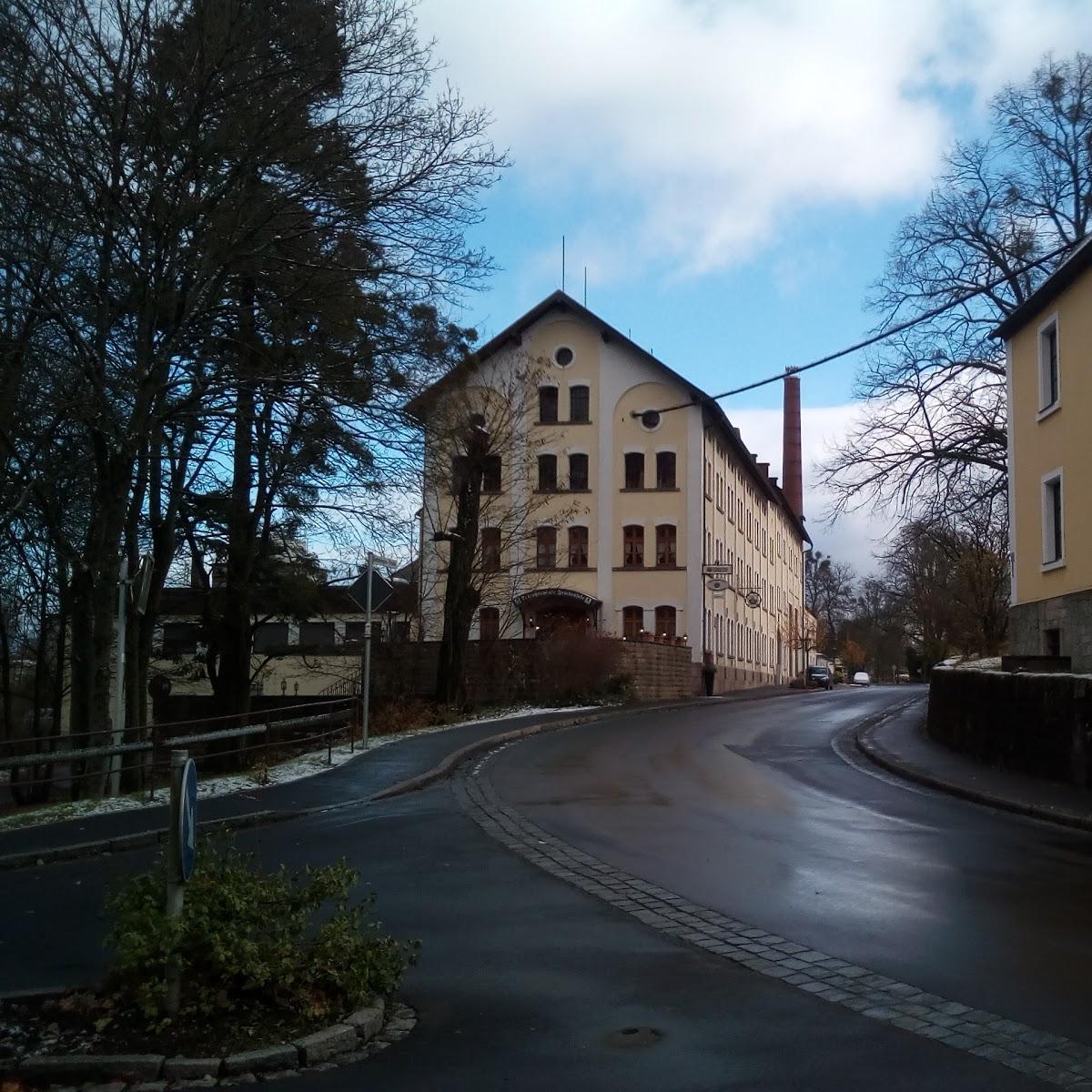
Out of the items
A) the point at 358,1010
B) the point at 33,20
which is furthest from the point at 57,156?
the point at 358,1010

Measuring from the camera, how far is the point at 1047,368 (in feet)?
84.1

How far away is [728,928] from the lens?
8.31 metres

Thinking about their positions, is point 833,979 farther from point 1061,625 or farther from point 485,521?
point 485,521

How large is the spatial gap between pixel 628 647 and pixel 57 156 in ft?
88.5

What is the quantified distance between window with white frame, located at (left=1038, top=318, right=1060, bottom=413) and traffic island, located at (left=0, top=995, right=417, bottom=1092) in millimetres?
22536

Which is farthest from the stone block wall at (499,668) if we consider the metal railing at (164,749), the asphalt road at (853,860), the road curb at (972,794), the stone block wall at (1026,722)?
the stone block wall at (1026,722)

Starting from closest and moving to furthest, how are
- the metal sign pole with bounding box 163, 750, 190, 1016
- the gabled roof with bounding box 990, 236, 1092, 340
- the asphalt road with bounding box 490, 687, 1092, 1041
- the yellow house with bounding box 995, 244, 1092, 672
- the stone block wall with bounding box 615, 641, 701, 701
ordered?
the metal sign pole with bounding box 163, 750, 190, 1016, the asphalt road with bounding box 490, 687, 1092, 1041, the gabled roof with bounding box 990, 236, 1092, 340, the yellow house with bounding box 995, 244, 1092, 672, the stone block wall with bounding box 615, 641, 701, 701

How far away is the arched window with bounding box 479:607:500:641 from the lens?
4269cm

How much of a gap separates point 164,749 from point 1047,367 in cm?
1828

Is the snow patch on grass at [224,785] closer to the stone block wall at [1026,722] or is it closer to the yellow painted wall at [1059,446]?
the stone block wall at [1026,722]

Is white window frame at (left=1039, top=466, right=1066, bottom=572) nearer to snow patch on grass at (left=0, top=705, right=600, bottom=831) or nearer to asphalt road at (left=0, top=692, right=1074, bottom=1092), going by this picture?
asphalt road at (left=0, top=692, right=1074, bottom=1092)

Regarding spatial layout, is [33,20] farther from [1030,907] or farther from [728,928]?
[1030,907]

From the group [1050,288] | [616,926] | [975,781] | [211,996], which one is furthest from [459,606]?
[211,996]

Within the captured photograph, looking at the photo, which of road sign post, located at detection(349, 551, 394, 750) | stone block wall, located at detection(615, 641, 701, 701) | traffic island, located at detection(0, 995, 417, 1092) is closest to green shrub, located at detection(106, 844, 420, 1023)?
traffic island, located at detection(0, 995, 417, 1092)
